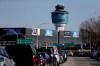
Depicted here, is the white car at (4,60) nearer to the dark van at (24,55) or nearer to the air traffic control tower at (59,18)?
the dark van at (24,55)

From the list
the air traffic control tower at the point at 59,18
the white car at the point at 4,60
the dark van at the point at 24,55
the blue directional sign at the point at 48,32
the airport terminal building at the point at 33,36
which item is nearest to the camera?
the white car at the point at 4,60

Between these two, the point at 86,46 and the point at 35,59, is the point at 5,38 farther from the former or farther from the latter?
the point at 35,59

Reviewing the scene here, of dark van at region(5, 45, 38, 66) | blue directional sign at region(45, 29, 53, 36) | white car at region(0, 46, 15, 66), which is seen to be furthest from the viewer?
blue directional sign at region(45, 29, 53, 36)

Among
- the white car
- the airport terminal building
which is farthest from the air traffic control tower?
the white car

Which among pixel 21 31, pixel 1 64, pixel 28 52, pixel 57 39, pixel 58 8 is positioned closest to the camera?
pixel 1 64

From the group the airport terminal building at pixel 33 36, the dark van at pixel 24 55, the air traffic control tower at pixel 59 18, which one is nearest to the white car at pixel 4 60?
the dark van at pixel 24 55

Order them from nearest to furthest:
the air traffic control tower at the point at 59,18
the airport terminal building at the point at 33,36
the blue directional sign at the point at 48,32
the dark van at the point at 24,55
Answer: the dark van at the point at 24,55 < the airport terminal building at the point at 33,36 < the blue directional sign at the point at 48,32 < the air traffic control tower at the point at 59,18

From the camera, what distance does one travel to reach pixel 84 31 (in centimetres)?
12344

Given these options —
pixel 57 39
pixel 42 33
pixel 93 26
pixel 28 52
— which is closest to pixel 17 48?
pixel 28 52

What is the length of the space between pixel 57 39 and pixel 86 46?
13.5 m

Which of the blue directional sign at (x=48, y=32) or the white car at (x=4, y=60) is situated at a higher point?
the blue directional sign at (x=48, y=32)

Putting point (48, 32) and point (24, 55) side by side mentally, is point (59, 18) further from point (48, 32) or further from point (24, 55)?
point (24, 55)

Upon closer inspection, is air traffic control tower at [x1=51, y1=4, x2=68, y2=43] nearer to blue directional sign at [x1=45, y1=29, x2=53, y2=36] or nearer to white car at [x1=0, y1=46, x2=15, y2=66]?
blue directional sign at [x1=45, y1=29, x2=53, y2=36]

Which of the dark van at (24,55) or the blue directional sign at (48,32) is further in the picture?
the blue directional sign at (48,32)
